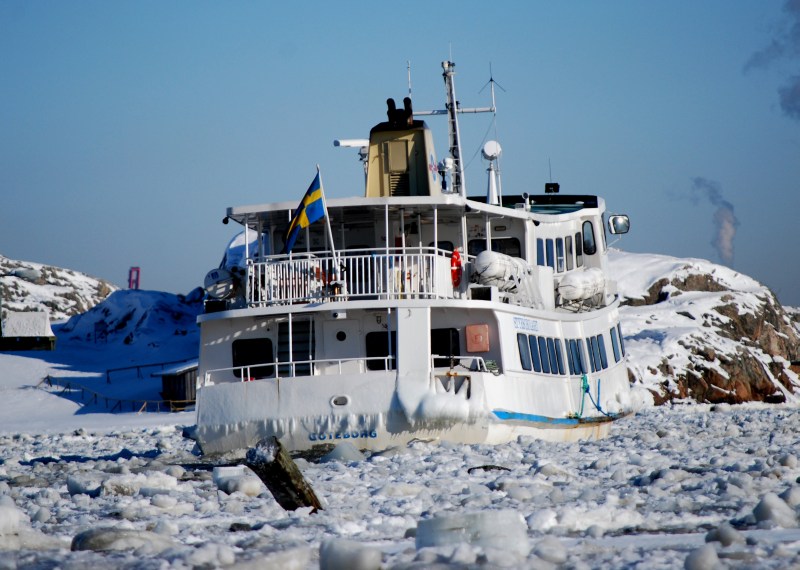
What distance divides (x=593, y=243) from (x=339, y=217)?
23.5 ft

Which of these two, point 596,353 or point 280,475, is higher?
point 596,353

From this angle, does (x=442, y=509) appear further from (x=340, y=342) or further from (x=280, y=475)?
(x=340, y=342)

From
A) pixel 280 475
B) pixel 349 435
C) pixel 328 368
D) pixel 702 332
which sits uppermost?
pixel 702 332

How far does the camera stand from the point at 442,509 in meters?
9.67

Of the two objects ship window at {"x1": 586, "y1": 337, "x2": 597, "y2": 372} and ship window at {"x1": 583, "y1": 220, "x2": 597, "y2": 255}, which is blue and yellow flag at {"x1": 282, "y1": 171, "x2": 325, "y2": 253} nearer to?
ship window at {"x1": 586, "y1": 337, "x2": 597, "y2": 372}

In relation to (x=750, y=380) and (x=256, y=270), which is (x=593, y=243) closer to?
(x=256, y=270)

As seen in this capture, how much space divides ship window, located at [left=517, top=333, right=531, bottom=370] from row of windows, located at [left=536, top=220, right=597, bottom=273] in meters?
3.91

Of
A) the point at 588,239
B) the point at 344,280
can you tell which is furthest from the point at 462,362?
the point at 588,239

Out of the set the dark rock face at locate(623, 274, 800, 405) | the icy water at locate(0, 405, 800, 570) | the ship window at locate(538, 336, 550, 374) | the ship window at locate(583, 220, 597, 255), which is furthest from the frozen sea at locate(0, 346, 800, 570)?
the dark rock face at locate(623, 274, 800, 405)

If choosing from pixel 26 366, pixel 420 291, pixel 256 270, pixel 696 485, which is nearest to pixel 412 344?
pixel 420 291

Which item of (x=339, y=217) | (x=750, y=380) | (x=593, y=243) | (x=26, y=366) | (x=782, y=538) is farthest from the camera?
(x=750, y=380)

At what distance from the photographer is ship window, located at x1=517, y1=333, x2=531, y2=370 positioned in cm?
1927

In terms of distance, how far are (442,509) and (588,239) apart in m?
16.3

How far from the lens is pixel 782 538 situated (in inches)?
273
